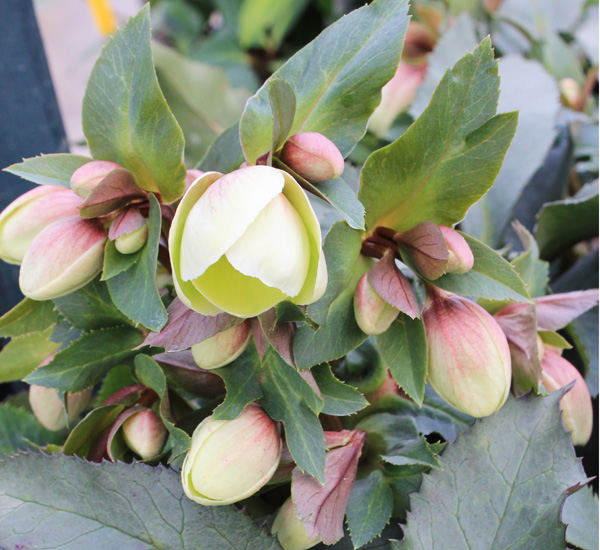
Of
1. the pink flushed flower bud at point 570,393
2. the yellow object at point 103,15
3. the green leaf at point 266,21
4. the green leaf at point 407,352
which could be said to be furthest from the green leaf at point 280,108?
the yellow object at point 103,15

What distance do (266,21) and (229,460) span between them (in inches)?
35.0

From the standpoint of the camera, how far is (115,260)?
0.96 ft

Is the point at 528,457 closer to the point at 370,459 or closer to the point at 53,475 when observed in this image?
the point at 370,459

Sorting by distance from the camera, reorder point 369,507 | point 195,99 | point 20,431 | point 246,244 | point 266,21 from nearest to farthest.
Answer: point 246,244, point 369,507, point 20,431, point 195,99, point 266,21

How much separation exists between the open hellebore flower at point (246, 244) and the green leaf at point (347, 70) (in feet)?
0.28

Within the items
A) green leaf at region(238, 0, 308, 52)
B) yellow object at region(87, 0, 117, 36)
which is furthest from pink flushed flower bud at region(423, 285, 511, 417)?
A: yellow object at region(87, 0, 117, 36)

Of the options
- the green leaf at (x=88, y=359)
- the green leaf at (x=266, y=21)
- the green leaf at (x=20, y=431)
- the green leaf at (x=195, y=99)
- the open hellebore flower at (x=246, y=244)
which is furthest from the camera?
the green leaf at (x=266, y=21)

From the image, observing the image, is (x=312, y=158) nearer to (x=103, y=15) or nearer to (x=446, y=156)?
(x=446, y=156)

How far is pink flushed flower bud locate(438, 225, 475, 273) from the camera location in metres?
0.28

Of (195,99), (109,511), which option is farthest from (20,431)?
(195,99)

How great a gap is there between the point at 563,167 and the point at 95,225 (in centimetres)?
45

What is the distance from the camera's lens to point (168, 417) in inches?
12.6

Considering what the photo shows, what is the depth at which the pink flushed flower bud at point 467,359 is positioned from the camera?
0.95ft

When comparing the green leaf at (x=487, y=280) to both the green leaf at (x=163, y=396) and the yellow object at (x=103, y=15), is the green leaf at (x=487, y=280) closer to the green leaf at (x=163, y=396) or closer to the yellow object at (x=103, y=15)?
the green leaf at (x=163, y=396)
